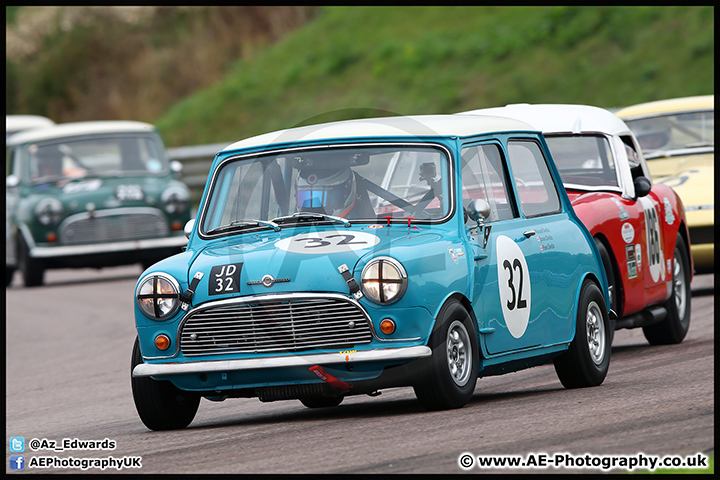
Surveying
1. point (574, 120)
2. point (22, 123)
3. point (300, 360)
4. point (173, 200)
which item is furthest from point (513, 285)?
point (22, 123)

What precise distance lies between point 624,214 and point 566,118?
128cm

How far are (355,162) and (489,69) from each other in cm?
2122

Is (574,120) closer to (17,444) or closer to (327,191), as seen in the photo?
(327,191)

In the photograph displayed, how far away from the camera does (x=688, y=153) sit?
13398mm

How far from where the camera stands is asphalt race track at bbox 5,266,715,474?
6.00 m

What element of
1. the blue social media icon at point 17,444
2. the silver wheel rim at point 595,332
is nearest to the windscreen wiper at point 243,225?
the blue social media icon at point 17,444

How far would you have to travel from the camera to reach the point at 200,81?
40.0 meters

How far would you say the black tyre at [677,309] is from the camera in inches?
416

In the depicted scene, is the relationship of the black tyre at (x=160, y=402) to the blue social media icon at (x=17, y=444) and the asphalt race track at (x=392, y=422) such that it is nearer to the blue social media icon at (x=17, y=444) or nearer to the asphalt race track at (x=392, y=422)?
the asphalt race track at (x=392, y=422)

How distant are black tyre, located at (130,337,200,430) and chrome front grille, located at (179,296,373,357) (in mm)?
365

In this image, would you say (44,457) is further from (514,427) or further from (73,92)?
(73,92)

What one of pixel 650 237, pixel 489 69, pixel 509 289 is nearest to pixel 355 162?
pixel 509 289

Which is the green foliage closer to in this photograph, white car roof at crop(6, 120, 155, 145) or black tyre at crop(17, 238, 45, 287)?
white car roof at crop(6, 120, 155, 145)

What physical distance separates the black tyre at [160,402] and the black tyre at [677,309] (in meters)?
4.30
